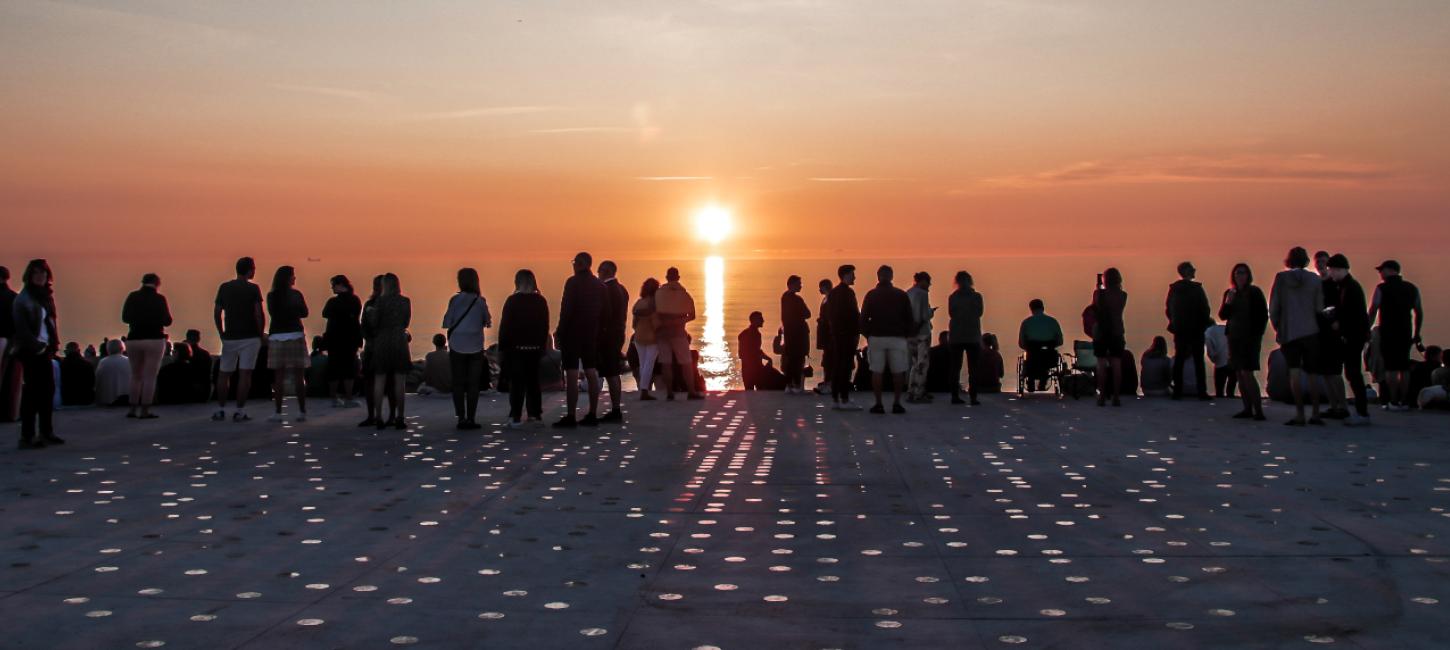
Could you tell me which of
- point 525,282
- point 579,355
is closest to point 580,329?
point 579,355

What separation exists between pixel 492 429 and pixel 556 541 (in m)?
7.12

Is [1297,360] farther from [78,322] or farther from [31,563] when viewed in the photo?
[78,322]

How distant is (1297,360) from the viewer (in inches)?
555

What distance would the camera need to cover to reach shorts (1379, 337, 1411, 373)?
15.1 m

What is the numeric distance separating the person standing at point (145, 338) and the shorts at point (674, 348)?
6396 mm

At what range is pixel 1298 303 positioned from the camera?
13.9m

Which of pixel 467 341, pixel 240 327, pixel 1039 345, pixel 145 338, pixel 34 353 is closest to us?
pixel 34 353

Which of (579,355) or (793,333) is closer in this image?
(579,355)

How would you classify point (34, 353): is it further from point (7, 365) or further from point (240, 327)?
point (240, 327)

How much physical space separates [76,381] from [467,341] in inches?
229

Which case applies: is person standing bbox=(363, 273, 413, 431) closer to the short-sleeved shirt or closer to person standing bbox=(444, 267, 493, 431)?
person standing bbox=(444, 267, 493, 431)

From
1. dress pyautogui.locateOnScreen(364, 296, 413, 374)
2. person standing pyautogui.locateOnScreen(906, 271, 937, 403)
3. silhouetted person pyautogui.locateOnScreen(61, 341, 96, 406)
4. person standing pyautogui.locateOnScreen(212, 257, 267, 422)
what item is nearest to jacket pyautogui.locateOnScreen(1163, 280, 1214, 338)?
person standing pyautogui.locateOnScreen(906, 271, 937, 403)

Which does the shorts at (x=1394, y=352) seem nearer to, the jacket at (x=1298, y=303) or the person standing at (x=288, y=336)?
the jacket at (x=1298, y=303)

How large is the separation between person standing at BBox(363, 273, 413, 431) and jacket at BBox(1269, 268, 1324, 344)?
9.06 metres
